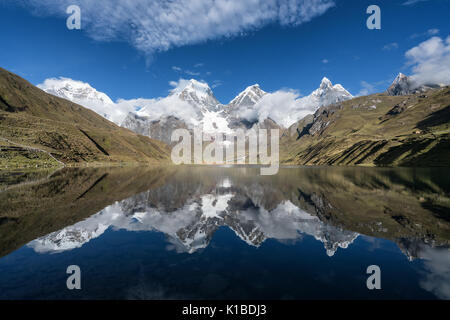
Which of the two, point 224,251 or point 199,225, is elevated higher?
point 199,225

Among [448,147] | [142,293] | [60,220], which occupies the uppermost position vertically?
[448,147]

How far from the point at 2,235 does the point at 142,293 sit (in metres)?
17.7

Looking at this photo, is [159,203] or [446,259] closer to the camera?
[446,259]

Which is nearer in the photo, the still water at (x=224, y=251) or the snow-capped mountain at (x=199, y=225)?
the still water at (x=224, y=251)

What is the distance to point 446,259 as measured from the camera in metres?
15.2

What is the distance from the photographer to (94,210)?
30.0 meters

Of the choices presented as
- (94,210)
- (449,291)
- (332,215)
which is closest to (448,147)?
(332,215)

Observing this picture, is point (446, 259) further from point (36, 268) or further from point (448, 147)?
point (448, 147)

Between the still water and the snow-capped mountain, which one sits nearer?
the still water

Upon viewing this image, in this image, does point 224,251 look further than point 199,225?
No
